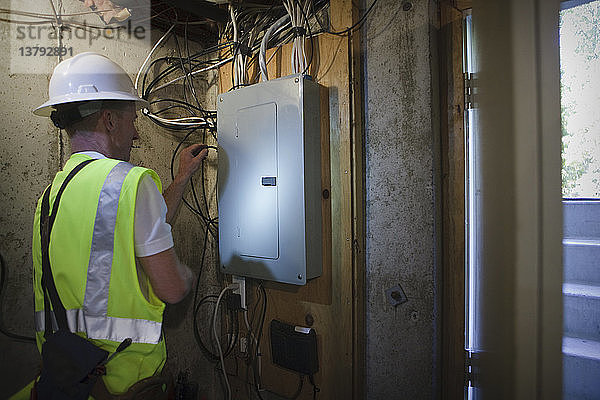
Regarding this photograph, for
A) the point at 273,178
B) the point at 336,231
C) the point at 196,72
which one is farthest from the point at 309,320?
the point at 196,72

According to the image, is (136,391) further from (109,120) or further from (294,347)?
(109,120)

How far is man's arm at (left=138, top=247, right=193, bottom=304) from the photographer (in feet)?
2.86

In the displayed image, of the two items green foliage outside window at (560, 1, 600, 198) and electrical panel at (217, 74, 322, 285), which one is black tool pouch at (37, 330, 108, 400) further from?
green foliage outside window at (560, 1, 600, 198)

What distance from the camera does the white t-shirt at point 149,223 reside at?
850mm

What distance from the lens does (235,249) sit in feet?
4.31

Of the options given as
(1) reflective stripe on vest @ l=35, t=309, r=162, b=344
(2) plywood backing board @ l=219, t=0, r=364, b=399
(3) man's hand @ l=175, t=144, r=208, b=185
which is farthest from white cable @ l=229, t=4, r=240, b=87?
(1) reflective stripe on vest @ l=35, t=309, r=162, b=344

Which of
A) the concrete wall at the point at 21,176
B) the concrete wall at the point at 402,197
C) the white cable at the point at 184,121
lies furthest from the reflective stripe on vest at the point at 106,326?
the white cable at the point at 184,121

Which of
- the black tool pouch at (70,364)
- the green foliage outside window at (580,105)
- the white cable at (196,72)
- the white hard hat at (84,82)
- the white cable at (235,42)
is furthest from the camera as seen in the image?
the white cable at (196,72)

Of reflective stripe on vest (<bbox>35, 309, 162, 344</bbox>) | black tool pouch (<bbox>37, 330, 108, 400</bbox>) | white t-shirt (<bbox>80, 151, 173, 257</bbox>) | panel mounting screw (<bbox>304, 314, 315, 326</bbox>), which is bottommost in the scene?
panel mounting screw (<bbox>304, 314, 315, 326</bbox>)

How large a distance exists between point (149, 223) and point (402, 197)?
2.67ft

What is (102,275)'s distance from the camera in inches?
32.5

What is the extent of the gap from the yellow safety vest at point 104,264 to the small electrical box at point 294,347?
1.94 feet

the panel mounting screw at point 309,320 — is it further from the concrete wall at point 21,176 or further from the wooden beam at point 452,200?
the concrete wall at point 21,176

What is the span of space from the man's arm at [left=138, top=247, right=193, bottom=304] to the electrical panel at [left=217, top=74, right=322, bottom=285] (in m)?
0.36
